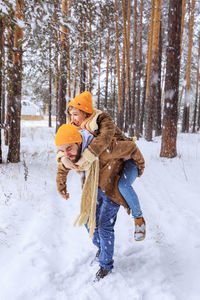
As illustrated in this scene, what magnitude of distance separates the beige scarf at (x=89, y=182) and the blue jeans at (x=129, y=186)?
272 mm

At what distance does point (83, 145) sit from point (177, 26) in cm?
594

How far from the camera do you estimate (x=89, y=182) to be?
6.52 feet

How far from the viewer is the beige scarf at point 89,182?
1.85 metres

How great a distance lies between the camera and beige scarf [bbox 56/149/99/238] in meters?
1.85

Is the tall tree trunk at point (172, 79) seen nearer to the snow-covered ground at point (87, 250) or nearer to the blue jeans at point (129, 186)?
the snow-covered ground at point (87, 250)

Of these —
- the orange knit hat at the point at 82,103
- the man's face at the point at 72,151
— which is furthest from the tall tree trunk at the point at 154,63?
the man's face at the point at 72,151

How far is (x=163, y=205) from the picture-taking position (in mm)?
3805

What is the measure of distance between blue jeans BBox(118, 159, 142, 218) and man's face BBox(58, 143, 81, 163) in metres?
0.53

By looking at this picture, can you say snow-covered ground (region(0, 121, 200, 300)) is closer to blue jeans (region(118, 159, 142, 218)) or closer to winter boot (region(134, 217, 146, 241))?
winter boot (region(134, 217, 146, 241))

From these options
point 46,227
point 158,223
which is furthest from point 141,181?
point 46,227

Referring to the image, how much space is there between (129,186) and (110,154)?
1.31 feet

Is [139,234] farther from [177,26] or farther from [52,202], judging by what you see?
[177,26]

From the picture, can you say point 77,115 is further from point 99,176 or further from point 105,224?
point 105,224

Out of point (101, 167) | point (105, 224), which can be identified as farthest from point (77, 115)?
point (105, 224)
